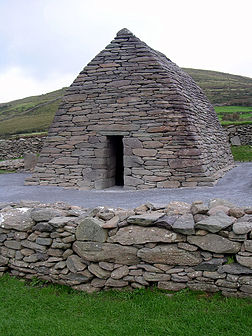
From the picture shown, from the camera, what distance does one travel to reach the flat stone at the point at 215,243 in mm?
4348

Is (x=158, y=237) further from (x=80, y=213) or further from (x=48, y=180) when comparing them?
(x=48, y=180)

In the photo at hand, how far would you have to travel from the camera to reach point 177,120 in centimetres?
1112

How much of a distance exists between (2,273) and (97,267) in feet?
6.09

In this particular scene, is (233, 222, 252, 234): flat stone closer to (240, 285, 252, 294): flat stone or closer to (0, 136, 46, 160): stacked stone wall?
(240, 285, 252, 294): flat stone

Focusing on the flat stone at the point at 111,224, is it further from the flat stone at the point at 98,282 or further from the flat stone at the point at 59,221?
the flat stone at the point at 98,282

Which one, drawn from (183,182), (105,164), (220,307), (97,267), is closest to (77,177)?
(105,164)

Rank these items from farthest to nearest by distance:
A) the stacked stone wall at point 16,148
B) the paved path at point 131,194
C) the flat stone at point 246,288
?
the stacked stone wall at point 16,148 < the paved path at point 131,194 < the flat stone at point 246,288

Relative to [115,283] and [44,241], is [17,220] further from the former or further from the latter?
[115,283]

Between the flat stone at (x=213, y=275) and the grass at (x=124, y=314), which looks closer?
the grass at (x=124, y=314)

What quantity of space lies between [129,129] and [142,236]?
23.3ft

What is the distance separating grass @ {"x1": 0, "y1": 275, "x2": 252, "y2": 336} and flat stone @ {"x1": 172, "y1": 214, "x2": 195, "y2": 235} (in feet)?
2.69

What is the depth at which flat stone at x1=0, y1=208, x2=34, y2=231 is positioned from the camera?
17.7 ft

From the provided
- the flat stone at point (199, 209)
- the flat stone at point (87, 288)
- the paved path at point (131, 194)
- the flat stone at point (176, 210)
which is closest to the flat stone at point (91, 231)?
the flat stone at point (87, 288)

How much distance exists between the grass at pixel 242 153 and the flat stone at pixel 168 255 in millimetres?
15868
